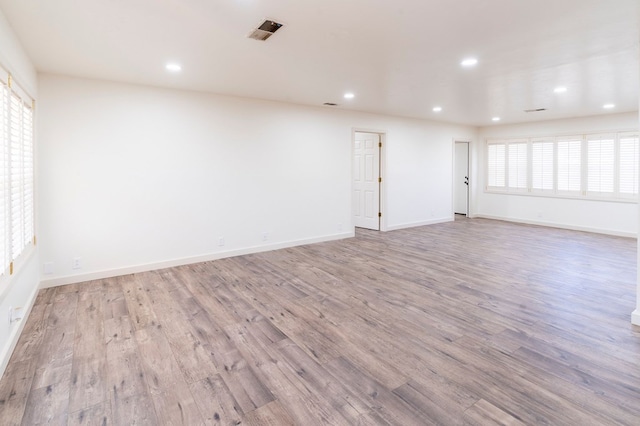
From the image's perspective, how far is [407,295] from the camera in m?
3.67

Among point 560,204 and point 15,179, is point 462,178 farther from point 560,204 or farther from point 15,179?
point 15,179

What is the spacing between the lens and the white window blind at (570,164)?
7480 mm

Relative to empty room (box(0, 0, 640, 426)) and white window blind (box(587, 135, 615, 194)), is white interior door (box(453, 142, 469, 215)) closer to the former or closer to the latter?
empty room (box(0, 0, 640, 426))

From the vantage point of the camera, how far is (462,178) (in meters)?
9.96

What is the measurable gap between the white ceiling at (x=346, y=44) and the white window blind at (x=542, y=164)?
2.94 metres

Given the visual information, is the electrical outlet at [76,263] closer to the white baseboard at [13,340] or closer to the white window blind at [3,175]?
the white baseboard at [13,340]

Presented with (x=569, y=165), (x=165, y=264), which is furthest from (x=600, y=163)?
(x=165, y=264)

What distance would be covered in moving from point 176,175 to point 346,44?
3020 mm

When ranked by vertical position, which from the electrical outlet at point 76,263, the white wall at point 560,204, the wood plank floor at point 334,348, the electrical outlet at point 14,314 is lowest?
the wood plank floor at point 334,348

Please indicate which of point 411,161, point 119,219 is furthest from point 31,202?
point 411,161

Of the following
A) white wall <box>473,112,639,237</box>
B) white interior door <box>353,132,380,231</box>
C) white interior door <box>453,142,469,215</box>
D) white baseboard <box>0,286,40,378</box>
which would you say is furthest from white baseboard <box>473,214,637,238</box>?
white baseboard <box>0,286,40,378</box>

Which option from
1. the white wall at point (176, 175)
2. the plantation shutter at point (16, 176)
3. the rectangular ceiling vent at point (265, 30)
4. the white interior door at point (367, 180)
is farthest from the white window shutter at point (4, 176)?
the white interior door at point (367, 180)

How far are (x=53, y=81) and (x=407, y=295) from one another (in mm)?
4746

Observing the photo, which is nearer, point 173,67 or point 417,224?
point 173,67
